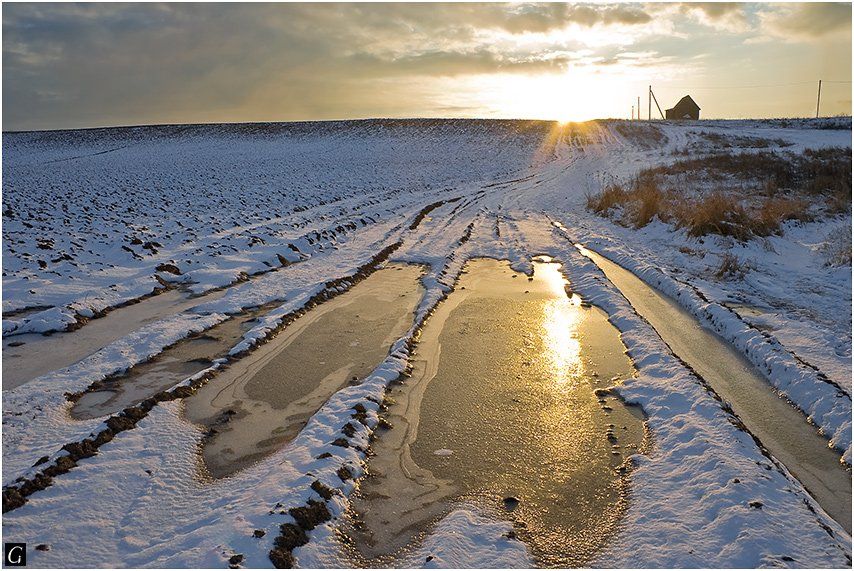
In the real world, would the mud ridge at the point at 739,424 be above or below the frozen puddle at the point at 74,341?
below

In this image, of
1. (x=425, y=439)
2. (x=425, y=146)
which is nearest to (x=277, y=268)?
(x=425, y=439)

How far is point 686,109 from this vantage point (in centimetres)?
6316

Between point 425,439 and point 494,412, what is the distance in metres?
0.71

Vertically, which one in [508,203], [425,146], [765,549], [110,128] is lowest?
[765,549]

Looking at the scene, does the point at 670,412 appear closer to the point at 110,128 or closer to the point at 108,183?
the point at 108,183

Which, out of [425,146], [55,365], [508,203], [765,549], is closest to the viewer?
[765,549]

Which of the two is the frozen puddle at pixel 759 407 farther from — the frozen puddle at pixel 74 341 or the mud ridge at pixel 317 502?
the frozen puddle at pixel 74 341

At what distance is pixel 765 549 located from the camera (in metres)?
2.93

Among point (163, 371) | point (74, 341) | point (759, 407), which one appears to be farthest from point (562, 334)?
point (74, 341)

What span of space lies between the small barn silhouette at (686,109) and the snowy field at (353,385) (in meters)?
50.8

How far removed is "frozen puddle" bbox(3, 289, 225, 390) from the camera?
523 centimetres

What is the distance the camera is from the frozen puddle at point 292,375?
414 cm

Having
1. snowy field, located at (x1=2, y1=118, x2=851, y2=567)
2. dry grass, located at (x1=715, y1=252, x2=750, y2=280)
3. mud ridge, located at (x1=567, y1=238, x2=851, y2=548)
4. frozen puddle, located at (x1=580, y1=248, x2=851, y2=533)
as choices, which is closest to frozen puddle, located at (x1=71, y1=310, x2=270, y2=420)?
snowy field, located at (x1=2, y1=118, x2=851, y2=567)

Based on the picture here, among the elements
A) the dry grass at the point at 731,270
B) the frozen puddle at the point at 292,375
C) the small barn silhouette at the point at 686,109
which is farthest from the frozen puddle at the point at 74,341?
the small barn silhouette at the point at 686,109
